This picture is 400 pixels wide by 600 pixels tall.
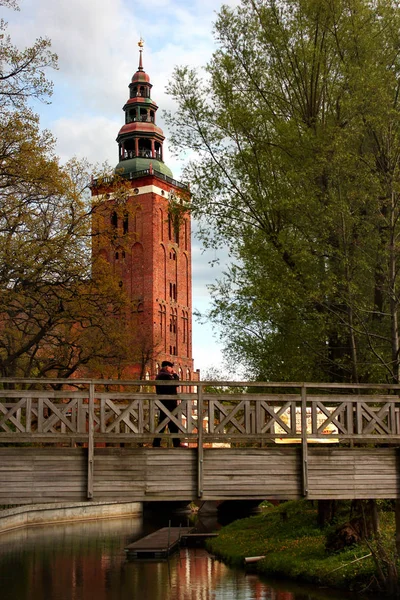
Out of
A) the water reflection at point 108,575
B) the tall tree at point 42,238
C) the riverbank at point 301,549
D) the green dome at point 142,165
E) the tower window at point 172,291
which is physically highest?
the green dome at point 142,165

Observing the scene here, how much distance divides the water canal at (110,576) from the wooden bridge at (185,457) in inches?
194

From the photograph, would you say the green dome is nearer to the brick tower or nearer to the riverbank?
the brick tower

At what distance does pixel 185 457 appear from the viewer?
15773 mm

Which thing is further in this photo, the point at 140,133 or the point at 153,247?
the point at 140,133

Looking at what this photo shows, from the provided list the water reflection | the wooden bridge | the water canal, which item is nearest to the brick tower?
the water canal

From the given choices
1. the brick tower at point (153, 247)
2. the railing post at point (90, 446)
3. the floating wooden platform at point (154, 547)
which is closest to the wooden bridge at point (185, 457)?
the railing post at point (90, 446)

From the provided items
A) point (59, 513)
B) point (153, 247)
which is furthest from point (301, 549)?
point (153, 247)

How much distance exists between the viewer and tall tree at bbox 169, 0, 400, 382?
21297 mm

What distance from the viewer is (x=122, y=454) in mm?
15617

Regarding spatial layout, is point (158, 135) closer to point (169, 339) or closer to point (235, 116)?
point (169, 339)

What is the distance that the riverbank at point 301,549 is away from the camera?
20.4 meters

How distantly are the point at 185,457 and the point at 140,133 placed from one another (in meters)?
82.0

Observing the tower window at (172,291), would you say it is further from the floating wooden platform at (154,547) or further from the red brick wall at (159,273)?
the floating wooden platform at (154,547)

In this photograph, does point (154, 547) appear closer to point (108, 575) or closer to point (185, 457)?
point (108, 575)
